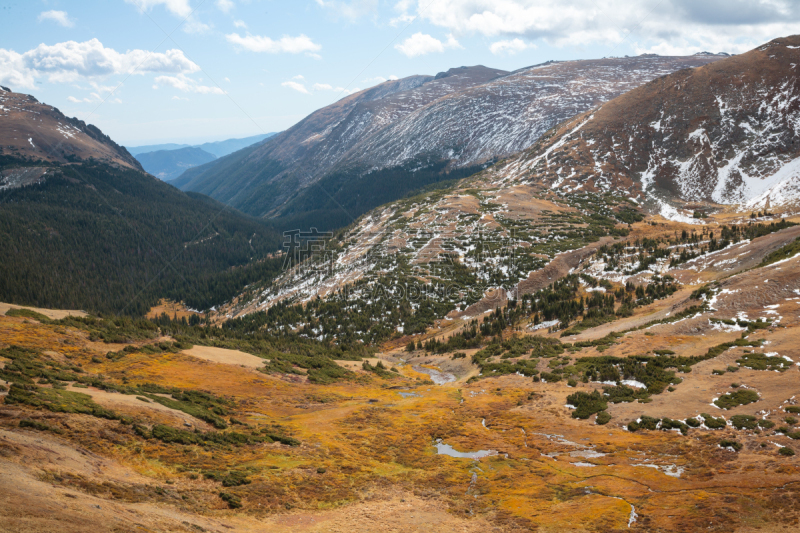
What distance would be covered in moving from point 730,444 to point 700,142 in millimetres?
179883

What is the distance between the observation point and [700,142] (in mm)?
163375

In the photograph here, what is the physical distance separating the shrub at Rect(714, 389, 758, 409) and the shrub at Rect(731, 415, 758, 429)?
239 cm

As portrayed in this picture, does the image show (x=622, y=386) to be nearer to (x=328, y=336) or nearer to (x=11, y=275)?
(x=328, y=336)

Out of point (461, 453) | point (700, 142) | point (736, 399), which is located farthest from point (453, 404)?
point (700, 142)

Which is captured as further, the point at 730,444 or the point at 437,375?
the point at 437,375

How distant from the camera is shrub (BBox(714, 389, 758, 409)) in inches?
1252

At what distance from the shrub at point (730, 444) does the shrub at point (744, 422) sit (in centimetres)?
219

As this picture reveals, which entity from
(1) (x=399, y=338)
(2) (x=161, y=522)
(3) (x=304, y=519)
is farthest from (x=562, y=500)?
(1) (x=399, y=338)

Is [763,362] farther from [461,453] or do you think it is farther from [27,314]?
[27,314]

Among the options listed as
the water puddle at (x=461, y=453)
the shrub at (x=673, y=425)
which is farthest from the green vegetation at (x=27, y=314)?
the shrub at (x=673, y=425)

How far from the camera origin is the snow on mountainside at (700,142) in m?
145

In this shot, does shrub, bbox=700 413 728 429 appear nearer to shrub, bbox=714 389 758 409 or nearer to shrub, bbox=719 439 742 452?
shrub, bbox=719 439 742 452

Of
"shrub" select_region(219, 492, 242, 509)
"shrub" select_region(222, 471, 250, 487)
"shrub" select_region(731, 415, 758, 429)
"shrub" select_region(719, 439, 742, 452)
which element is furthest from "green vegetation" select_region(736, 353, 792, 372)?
"shrub" select_region(219, 492, 242, 509)

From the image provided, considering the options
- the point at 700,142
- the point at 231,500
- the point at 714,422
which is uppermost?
the point at 700,142
